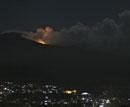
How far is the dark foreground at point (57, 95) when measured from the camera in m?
72.5

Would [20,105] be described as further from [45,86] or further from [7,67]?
[7,67]

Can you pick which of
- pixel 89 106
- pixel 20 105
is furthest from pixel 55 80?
pixel 20 105

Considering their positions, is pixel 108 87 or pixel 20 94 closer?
pixel 20 94

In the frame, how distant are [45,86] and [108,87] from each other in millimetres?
22045

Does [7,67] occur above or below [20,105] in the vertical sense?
above

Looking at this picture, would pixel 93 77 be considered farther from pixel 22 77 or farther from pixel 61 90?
pixel 61 90

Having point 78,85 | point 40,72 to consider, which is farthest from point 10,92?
point 40,72

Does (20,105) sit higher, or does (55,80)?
(55,80)

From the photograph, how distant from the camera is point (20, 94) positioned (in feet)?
271

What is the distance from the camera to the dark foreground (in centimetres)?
7250

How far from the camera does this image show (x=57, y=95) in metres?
90.3

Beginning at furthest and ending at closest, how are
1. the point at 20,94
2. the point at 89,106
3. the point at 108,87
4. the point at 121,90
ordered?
the point at 108,87
the point at 121,90
the point at 20,94
the point at 89,106

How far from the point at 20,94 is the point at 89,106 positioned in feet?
45.8

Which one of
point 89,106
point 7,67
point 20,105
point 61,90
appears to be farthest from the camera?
point 7,67
